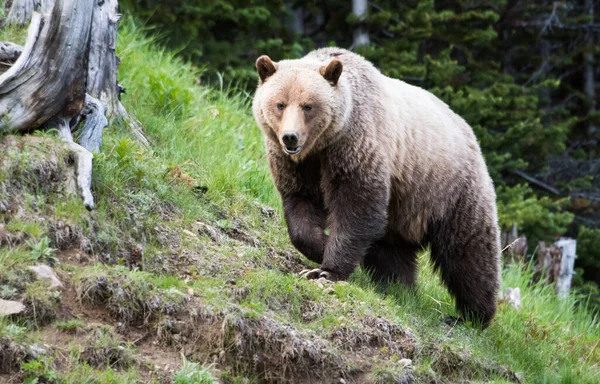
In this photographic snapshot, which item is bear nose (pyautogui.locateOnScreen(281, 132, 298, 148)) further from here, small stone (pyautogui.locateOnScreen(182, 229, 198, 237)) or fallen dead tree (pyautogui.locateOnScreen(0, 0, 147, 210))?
fallen dead tree (pyautogui.locateOnScreen(0, 0, 147, 210))

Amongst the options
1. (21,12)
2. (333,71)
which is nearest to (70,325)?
(333,71)

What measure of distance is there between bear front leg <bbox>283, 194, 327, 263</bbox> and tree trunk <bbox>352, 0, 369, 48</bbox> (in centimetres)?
667

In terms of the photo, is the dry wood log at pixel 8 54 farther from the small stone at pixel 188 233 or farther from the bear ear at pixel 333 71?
the bear ear at pixel 333 71

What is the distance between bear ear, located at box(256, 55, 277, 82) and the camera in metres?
6.00

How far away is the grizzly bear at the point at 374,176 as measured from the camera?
5.89m

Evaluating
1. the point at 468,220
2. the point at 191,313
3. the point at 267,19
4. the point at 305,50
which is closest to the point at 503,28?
the point at 305,50

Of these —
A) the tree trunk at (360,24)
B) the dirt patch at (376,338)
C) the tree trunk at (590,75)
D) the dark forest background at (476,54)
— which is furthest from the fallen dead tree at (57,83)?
the tree trunk at (590,75)

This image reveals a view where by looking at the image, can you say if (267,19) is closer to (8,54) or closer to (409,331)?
(8,54)

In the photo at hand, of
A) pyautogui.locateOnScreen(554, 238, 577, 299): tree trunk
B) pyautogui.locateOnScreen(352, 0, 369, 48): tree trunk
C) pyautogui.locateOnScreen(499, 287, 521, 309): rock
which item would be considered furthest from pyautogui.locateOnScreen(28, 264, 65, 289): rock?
pyautogui.locateOnScreen(352, 0, 369, 48): tree trunk

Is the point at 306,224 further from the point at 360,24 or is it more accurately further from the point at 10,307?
the point at 360,24

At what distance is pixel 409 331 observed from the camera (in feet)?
18.5

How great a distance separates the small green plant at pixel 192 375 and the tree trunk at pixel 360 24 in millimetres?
8514

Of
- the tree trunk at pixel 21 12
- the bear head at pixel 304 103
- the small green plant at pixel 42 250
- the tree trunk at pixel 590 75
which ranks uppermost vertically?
the tree trunk at pixel 21 12

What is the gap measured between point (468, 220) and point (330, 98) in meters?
1.61
